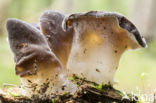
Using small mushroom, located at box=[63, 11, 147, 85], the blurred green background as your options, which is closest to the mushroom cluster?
small mushroom, located at box=[63, 11, 147, 85]

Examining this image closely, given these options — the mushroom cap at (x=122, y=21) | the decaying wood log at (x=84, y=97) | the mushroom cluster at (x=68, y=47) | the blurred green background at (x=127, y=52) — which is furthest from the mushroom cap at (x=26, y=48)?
the blurred green background at (x=127, y=52)

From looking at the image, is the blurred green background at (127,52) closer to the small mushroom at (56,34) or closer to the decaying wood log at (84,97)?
the decaying wood log at (84,97)

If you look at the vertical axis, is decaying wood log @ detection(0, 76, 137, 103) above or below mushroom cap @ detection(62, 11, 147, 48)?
below

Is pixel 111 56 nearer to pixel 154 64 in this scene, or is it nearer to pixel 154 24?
pixel 154 64

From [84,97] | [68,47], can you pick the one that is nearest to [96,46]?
[68,47]

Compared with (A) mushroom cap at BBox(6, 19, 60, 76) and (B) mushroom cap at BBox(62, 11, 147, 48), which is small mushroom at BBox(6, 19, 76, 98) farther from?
(B) mushroom cap at BBox(62, 11, 147, 48)

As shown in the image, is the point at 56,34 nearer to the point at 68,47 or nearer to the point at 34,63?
the point at 68,47
